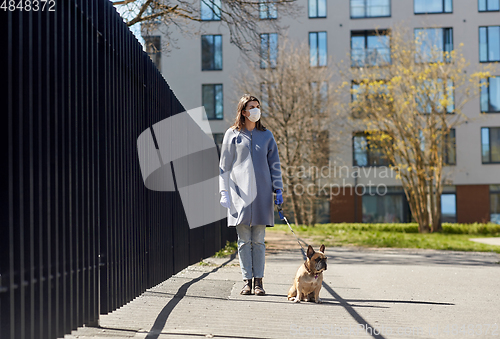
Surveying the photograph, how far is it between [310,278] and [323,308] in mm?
309

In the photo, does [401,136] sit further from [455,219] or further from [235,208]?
[235,208]

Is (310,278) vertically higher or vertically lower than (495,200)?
higher

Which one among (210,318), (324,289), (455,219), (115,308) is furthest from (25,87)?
(455,219)

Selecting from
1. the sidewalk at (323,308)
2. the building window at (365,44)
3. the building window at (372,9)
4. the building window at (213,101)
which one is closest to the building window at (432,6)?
the building window at (372,9)

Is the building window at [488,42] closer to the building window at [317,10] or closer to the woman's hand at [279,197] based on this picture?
the building window at [317,10]

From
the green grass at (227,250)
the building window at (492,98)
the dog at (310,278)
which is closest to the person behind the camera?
the dog at (310,278)

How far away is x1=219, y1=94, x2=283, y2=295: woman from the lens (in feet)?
19.0

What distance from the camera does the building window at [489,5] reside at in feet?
105

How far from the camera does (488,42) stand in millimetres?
31969

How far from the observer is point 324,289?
255 inches

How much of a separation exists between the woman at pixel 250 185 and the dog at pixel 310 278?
56 cm

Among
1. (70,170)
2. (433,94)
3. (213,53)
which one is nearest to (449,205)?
(433,94)

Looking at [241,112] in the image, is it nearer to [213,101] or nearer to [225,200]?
[225,200]

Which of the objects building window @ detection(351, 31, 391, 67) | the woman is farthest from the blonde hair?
building window @ detection(351, 31, 391, 67)
